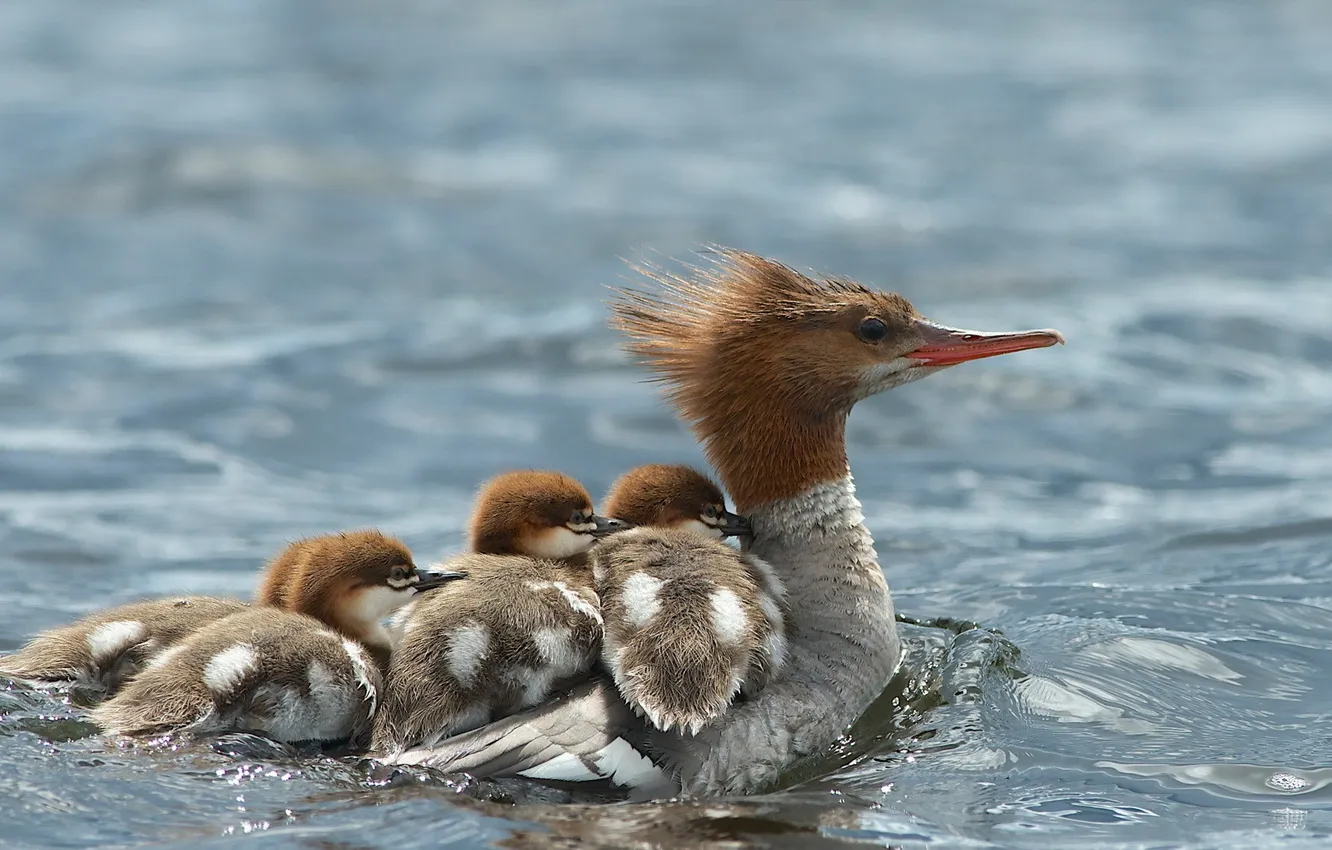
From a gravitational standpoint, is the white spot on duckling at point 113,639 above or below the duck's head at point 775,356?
below

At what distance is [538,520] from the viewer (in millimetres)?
6617

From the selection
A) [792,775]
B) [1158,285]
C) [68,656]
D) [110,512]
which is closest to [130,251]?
[110,512]

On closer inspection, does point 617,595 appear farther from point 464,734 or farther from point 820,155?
point 820,155

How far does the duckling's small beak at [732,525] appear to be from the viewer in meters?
7.03

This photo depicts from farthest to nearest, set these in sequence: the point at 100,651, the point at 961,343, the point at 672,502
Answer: the point at 961,343
the point at 672,502
the point at 100,651

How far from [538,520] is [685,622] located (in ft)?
2.66

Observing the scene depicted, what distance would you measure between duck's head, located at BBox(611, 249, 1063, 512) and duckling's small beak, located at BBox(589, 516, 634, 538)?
64 centimetres

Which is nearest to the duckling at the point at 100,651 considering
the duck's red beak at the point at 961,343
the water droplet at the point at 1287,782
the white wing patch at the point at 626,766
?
the white wing patch at the point at 626,766

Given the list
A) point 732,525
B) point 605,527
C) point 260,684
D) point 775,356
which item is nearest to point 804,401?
point 775,356

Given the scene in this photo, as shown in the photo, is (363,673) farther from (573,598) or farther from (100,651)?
(100,651)

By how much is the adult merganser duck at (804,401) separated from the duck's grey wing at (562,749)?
753mm

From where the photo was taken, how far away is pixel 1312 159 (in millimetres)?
17625

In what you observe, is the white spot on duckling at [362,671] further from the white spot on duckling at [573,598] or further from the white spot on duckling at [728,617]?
the white spot on duckling at [728,617]

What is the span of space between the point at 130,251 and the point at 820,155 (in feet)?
22.1
